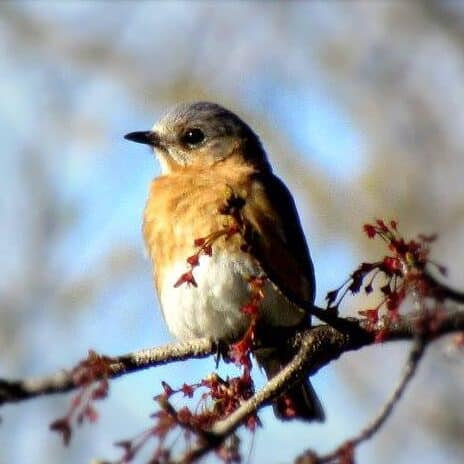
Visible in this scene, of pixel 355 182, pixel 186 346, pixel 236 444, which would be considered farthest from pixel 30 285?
pixel 236 444

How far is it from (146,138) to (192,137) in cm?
30

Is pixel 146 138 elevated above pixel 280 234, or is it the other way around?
pixel 146 138

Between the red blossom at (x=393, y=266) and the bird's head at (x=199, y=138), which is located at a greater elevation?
the bird's head at (x=199, y=138)

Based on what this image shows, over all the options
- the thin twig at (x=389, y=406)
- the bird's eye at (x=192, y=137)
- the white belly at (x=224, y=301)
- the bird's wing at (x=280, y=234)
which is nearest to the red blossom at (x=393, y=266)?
the thin twig at (x=389, y=406)

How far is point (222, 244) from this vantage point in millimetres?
6430

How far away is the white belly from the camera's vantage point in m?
6.44

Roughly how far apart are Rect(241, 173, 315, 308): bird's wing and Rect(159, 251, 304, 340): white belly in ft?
0.55

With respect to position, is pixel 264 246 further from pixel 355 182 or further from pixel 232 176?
pixel 355 182

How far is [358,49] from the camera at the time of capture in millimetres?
15969

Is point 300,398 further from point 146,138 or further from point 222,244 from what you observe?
point 146,138

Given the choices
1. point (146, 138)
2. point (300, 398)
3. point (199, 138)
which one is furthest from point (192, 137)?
point (300, 398)

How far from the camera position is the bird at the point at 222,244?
647cm

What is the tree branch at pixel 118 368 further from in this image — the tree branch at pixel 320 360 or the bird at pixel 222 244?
the tree branch at pixel 320 360

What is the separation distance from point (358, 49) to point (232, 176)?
353 inches
